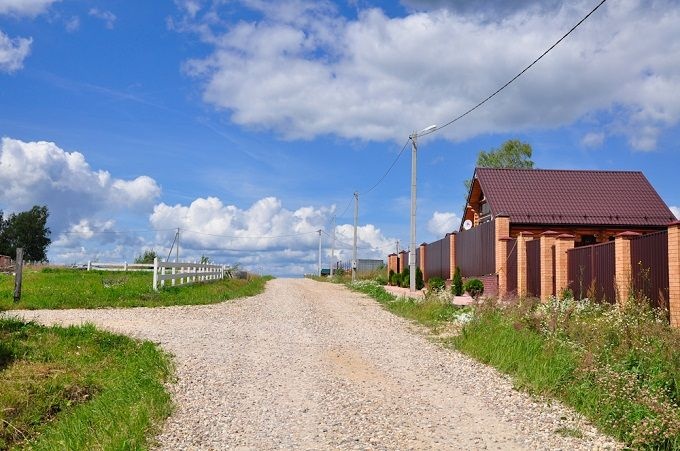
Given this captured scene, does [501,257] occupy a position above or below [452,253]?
below

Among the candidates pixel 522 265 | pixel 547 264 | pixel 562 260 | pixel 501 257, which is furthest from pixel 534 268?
pixel 501 257

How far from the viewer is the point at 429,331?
14.4 metres

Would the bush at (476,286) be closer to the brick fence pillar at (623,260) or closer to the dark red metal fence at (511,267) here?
the dark red metal fence at (511,267)

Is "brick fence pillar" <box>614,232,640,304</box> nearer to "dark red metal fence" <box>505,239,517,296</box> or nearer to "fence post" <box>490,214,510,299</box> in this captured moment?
"dark red metal fence" <box>505,239,517,296</box>

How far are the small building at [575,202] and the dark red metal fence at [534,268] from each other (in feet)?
17.1

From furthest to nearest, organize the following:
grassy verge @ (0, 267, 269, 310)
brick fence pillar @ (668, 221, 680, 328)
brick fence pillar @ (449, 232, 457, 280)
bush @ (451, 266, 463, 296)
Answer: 1. brick fence pillar @ (449, 232, 457, 280)
2. bush @ (451, 266, 463, 296)
3. grassy verge @ (0, 267, 269, 310)
4. brick fence pillar @ (668, 221, 680, 328)

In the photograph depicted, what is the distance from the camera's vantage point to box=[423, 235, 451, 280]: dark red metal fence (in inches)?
1236

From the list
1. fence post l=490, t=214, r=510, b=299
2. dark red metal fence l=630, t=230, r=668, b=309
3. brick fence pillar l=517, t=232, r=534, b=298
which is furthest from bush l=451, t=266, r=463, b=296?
dark red metal fence l=630, t=230, r=668, b=309

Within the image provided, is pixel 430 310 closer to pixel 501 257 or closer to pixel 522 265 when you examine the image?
pixel 522 265

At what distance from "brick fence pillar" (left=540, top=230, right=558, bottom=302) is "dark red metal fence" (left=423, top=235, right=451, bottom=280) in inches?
482

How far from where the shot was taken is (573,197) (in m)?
27.8

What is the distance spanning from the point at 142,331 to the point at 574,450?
936 centimetres

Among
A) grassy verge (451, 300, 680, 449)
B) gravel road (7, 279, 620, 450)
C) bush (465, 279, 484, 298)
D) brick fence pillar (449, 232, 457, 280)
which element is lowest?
gravel road (7, 279, 620, 450)

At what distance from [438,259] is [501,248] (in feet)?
35.6
